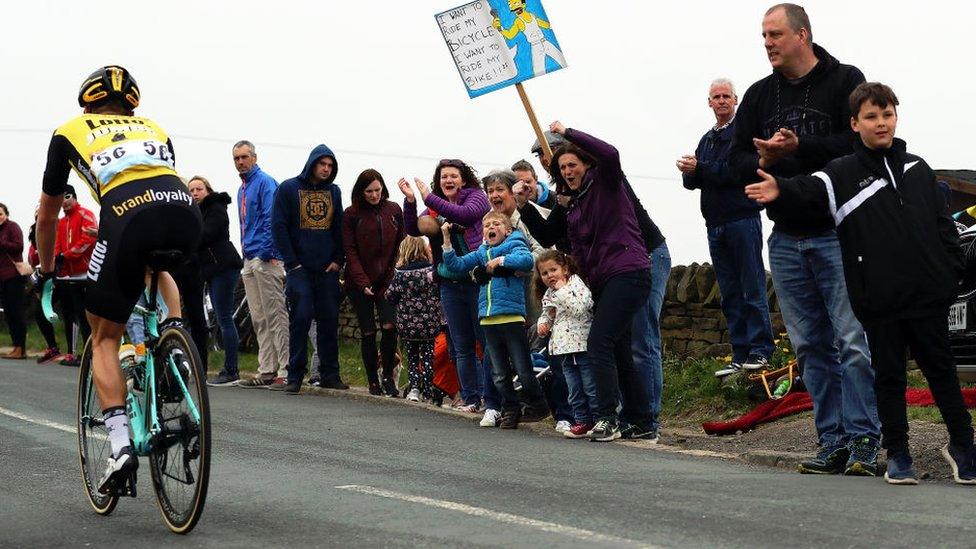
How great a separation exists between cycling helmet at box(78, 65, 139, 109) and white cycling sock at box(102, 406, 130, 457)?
4.81 feet

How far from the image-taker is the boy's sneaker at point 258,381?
16844 millimetres

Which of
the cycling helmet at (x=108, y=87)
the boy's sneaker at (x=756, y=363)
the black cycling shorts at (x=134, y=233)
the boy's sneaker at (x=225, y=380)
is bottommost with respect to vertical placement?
the boy's sneaker at (x=756, y=363)

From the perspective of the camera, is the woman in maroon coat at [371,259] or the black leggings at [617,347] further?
the woman in maroon coat at [371,259]

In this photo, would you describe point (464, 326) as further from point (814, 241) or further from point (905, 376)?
point (905, 376)

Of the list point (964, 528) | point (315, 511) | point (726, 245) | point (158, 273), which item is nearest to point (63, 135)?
point (158, 273)

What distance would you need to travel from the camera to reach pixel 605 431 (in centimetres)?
1137

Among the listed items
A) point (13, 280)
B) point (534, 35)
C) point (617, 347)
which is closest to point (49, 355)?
point (13, 280)

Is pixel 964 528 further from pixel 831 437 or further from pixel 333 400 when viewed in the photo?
pixel 333 400

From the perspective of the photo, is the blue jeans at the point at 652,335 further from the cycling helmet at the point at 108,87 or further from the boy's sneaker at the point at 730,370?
the cycling helmet at the point at 108,87

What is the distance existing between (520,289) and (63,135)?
A: 550 cm

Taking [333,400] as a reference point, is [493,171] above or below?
above

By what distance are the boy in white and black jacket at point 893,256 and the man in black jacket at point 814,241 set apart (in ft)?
1.18

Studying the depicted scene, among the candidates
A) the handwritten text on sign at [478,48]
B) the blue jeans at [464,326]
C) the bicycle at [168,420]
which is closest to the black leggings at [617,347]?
the blue jeans at [464,326]

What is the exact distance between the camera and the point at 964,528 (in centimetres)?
655
